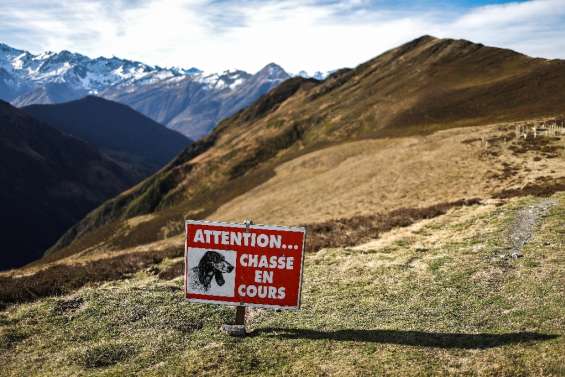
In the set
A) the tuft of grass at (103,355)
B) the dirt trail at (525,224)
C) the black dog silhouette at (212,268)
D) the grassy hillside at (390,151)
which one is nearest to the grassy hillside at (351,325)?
the tuft of grass at (103,355)

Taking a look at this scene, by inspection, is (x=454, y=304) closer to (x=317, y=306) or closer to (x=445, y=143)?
(x=317, y=306)

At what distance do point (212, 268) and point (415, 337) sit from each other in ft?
19.1

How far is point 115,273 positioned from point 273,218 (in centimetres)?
2926

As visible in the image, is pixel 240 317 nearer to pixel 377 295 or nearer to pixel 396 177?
pixel 377 295

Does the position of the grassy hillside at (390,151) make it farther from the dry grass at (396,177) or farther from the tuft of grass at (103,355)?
the tuft of grass at (103,355)

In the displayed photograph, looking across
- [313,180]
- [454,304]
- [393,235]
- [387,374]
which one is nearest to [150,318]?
[387,374]

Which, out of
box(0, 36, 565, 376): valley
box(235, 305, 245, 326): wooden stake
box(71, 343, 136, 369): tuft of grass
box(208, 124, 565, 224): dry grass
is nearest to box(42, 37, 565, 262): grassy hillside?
box(208, 124, 565, 224): dry grass

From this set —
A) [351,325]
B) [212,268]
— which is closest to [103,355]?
[212,268]

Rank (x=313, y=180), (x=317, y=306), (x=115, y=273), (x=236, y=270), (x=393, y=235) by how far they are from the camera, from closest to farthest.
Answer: (x=236, y=270)
(x=317, y=306)
(x=115, y=273)
(x=393, y=235)
(x=313, y=180)

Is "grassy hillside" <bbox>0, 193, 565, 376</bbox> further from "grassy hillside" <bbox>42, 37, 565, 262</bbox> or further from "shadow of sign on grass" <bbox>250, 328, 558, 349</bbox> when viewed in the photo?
"grassy hillside" <bbox>42, 37, 565, 262</bbox>

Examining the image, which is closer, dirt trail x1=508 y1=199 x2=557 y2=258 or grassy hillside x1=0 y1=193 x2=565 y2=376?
grassy hillside x1=0 y1=193 x2=565 y2=376

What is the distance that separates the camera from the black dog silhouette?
43.9 feet

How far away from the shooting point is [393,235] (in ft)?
87.6

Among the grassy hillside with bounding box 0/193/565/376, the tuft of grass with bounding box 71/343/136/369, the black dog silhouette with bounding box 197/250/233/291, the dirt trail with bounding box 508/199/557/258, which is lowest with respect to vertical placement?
the tuft of grass with bounding box 71/343/136/369
